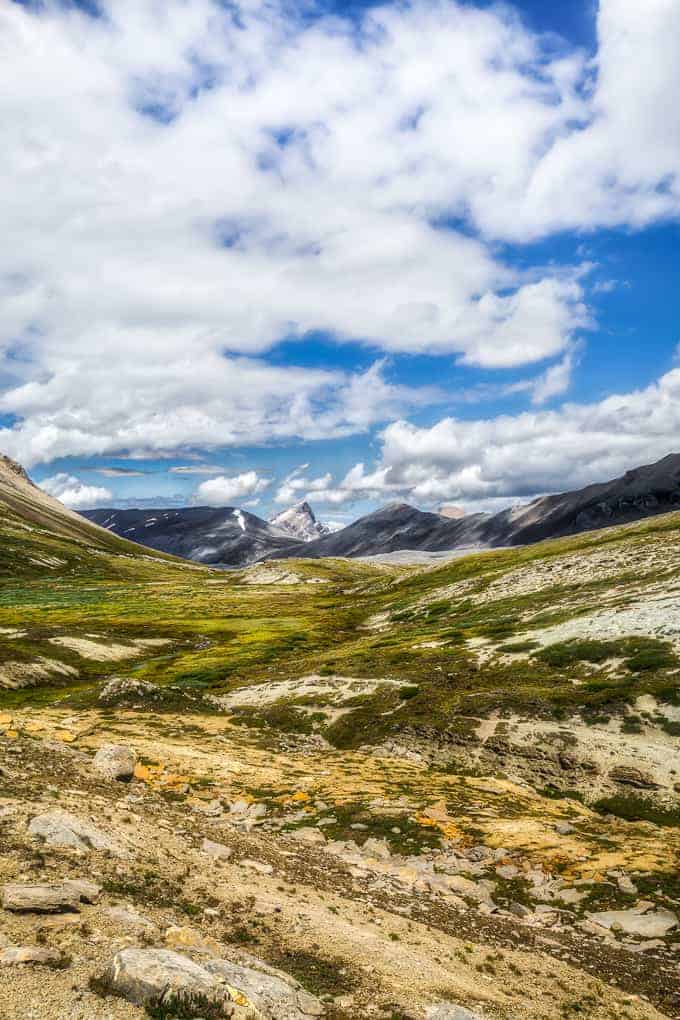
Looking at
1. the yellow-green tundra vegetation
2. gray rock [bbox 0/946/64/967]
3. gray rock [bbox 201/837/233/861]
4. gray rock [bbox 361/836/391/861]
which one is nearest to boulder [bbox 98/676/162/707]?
the yellow-green tundra vegetation

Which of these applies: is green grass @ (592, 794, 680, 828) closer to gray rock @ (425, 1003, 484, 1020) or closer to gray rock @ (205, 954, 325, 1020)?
gray rock @ (425, 1003, 484, 1020)

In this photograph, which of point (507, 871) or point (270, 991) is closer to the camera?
point (270, 991)

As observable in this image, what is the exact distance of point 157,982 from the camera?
30.5 feet

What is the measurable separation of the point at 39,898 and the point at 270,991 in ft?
17.5

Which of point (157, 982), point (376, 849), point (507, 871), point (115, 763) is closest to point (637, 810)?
point (507, 871)

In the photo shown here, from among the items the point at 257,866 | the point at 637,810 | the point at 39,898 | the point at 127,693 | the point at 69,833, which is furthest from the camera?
the point at 127,693

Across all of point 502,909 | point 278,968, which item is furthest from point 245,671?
point 278,968

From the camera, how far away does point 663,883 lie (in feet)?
64.8

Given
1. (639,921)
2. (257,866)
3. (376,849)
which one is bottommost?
(639,921)

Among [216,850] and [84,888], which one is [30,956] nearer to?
[84,888]

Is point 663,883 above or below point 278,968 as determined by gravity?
below

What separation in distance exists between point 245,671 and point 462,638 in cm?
2626

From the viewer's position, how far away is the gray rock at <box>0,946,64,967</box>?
9.84 meters

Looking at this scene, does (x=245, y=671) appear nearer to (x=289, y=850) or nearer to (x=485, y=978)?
(x=289, y=850)
